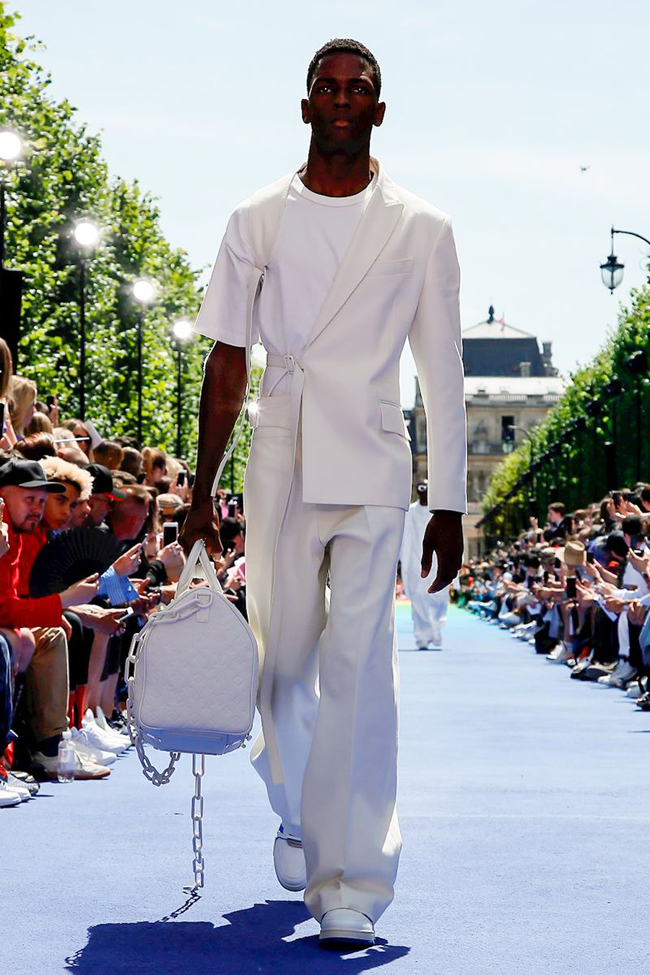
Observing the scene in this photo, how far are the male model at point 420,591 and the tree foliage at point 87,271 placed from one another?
43.1 feet

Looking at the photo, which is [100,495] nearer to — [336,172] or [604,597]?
[336,172]

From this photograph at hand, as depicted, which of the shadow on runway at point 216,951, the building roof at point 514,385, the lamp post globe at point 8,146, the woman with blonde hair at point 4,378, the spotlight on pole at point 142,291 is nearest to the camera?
the shadow on runway at point 216,951

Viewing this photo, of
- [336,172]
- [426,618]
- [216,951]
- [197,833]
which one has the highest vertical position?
[336,172]

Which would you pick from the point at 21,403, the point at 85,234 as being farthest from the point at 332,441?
the point at 85,234

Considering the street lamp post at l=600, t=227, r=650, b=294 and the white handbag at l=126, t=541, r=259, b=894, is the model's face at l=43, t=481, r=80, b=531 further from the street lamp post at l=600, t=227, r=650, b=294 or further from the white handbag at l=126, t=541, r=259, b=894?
the street lamp post at l=600, t=227, r=650, b=294

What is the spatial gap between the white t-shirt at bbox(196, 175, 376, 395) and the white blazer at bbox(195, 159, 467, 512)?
1.4 inches

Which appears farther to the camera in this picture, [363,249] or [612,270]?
[612,270]

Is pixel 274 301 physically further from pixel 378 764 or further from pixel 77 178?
pixel 77 178

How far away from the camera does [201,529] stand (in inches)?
260

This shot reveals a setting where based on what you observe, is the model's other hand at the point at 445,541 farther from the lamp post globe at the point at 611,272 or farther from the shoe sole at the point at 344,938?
the lamp post globe at the point at 611,272

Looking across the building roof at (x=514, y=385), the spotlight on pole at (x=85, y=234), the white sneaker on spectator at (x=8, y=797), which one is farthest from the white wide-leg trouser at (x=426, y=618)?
the building roof at (x=514, y=385)

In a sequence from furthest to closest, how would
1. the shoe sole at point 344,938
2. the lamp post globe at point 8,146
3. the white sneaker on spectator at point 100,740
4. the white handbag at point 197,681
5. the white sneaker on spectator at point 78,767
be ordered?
1. the lamp post globe at point 8,146
2. the white sneaker on spectator at point 100,740
3. the white sneaker on spectator at point 78,767
4. the white handbag at point 197,681
5. the shoe sole at point 344,938

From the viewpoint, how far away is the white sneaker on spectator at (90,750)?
38.0 ft

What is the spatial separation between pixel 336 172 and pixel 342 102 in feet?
0.78
